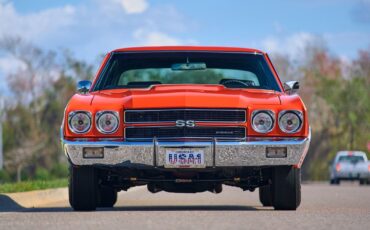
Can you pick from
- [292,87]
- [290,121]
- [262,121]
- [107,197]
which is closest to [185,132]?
[262,121]

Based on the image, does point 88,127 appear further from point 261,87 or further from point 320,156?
point 320,156

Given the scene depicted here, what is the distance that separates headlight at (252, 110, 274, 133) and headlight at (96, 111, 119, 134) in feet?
4.72

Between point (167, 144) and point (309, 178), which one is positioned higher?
point (167, 144)

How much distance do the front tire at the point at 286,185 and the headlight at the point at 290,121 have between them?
46 centimetres

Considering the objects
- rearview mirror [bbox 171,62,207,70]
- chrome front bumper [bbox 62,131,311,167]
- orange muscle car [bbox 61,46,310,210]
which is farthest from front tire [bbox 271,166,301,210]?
rearview mirror [bbox 171,62,207,70]

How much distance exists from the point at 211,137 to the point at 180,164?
1.46ft

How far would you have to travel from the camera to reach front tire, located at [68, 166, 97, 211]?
36.7 feet

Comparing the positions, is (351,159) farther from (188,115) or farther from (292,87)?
(188,115)

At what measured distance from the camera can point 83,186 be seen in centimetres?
1120

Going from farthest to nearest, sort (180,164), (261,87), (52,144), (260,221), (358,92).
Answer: (52,144), (358,92), (261,87), (180,164), (260,221)

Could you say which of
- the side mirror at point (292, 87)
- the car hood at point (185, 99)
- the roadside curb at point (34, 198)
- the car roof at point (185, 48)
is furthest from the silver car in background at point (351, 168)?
the car hood at point (185, 99)

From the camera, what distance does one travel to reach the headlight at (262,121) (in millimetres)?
10953

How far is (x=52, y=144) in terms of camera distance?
7794cm

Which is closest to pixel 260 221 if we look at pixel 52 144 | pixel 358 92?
pixel 358 92
